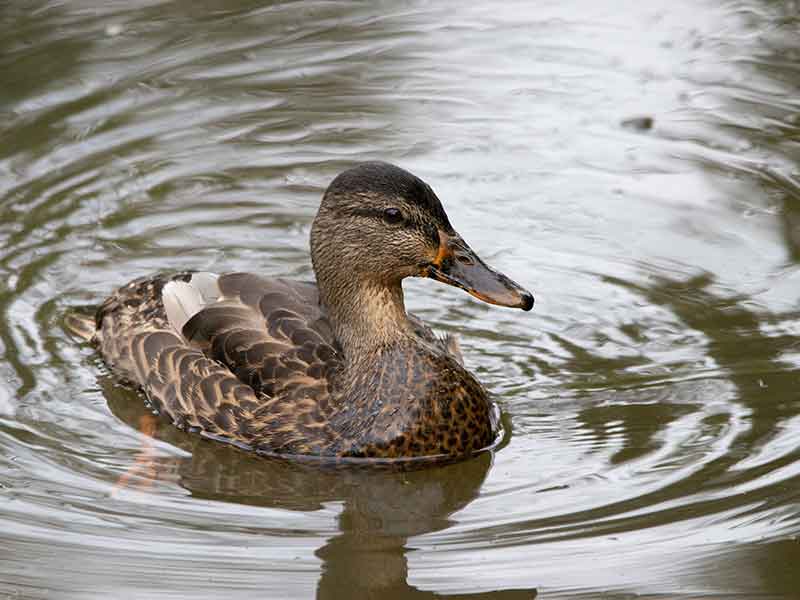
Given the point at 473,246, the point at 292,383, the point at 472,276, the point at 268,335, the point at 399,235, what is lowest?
the point at 473,246

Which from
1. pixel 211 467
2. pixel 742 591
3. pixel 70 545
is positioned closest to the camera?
pixel 742 591

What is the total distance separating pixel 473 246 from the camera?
28.0 ft

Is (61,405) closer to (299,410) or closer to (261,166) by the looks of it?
(299,410)

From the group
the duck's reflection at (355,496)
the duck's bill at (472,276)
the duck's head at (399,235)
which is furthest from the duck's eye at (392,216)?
the duck's reflection at (355,496)

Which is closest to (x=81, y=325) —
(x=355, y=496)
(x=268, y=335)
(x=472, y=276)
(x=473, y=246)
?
(x=268, y=335)

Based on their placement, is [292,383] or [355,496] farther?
[292,383]

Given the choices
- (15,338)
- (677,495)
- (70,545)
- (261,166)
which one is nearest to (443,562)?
(677,495)

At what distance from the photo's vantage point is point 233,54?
37.4ft

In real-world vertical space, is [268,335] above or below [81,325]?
above

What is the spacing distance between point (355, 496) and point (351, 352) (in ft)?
2.47

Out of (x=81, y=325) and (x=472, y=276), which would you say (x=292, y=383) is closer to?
(x=472, y=276)

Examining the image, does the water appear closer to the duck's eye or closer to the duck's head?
the duck's head

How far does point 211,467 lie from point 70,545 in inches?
39.6

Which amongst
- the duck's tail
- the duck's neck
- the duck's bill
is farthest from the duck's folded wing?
the duck's tail
